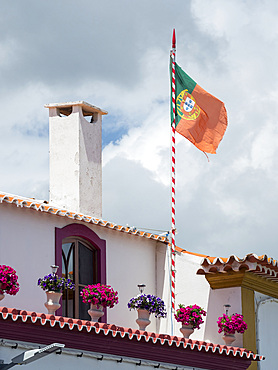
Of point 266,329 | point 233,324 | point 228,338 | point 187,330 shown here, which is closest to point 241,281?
point 233,324

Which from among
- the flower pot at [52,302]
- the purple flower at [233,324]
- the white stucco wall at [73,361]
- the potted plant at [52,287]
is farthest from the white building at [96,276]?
the potted plant at [52,287]

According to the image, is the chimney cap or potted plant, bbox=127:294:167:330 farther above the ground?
the chimney cap

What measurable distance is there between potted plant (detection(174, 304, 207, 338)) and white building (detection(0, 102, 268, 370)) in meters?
0.54

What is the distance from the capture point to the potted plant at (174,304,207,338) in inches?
667

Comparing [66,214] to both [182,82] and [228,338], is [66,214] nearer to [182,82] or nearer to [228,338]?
[228,338]

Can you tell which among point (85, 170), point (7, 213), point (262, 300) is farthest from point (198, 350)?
point (85, 170)

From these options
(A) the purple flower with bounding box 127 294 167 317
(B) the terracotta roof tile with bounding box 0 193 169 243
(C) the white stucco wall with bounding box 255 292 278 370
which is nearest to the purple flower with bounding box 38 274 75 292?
(B) the terracotta roof tile with bounding box 0 193 169 243

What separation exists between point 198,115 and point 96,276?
4245 mm

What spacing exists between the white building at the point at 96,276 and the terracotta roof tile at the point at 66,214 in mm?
18

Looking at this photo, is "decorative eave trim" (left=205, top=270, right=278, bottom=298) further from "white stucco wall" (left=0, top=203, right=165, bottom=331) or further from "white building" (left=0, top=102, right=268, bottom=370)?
"white stucco wall" (left=0, top=203, right=165, bottom=331)

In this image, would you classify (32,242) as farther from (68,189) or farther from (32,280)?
(68,189)

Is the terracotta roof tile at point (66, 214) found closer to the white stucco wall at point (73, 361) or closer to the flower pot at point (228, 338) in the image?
the flower pot at point (228, 338)

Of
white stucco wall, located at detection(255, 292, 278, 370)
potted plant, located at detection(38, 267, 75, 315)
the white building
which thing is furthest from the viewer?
white stucco wall, located at detection(255, 292, 278, 370)

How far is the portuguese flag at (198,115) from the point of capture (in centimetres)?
1950
